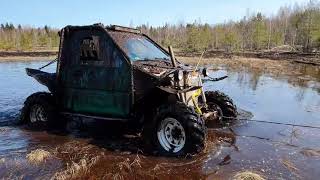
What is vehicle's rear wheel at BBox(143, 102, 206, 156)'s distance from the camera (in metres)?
6.98

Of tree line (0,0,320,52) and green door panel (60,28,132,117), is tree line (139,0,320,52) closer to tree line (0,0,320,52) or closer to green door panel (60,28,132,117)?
tree line (0,0,320,52)

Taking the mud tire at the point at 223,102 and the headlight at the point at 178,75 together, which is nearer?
the headlight at the point at 178,75

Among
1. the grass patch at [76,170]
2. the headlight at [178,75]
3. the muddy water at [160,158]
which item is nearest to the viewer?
the grass patch at [76,170]

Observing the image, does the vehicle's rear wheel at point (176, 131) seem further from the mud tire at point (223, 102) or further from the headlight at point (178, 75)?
the mud tire at point (223, 102)

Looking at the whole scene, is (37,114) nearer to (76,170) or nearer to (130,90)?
(130,90)

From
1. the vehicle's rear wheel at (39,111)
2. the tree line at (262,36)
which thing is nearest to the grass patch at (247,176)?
the vehicle's rear wheel at (39,111)

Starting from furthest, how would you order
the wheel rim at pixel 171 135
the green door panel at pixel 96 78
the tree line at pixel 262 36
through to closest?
the tree line at pixel 262 36 < the green door panel at pixel 96 78 < the wheel rim at pixel 171 135

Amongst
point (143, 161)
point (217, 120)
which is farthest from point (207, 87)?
point (143, 161)

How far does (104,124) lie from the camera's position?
10.0 meters

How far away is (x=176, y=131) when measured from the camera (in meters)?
7.43

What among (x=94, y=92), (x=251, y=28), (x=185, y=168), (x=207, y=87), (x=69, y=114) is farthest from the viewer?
(x=251, y=28)

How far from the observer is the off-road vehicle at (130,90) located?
738cm

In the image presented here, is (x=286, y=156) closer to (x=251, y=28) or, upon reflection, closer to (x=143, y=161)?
(x=143, y=161)

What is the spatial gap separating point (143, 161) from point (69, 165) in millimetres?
1256
